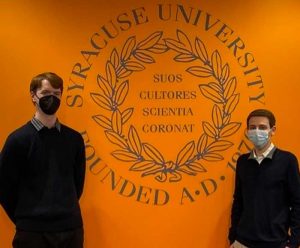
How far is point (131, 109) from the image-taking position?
2.98 metres

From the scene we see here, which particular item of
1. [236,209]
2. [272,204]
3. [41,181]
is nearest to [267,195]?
[272,204]

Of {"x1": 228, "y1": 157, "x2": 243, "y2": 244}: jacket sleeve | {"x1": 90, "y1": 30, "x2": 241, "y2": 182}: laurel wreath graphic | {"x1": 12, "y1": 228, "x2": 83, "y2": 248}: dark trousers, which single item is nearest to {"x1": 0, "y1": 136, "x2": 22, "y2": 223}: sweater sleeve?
{"x1": 12, "y1": 228, "x2": 83, "y2": 248}: dark trousers

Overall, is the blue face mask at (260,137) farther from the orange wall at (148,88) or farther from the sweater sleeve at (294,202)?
the orange wall at (148,88)

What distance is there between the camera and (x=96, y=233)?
9.75ft

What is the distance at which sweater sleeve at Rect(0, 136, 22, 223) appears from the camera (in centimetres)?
240

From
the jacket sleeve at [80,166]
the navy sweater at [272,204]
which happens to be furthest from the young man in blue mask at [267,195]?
the jacket sleeve at [80,166]

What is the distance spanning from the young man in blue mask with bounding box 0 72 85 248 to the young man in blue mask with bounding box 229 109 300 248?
100cm

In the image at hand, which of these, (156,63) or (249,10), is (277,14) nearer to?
(249,10)

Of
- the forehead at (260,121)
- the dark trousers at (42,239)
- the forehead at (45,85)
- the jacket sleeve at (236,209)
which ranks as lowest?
the dark trousers at (42,239)

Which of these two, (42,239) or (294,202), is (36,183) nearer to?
(42,239)

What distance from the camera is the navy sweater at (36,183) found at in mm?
2393

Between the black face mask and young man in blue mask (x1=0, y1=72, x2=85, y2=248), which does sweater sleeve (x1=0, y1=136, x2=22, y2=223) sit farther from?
the black face mask

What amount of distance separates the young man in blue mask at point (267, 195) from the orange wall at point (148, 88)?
0.36m

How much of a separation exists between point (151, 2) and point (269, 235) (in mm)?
1698
